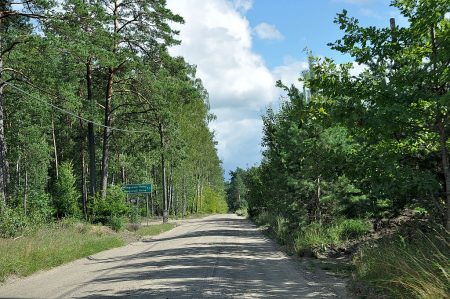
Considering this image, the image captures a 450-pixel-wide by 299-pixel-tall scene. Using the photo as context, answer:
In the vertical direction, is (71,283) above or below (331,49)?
below

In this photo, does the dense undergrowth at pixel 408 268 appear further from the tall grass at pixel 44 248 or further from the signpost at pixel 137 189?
the signpost at pixel 137 189

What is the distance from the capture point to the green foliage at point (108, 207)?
27953 mm

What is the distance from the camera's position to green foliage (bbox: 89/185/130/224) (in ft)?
91.7

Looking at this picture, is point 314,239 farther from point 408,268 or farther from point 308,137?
point 408,268

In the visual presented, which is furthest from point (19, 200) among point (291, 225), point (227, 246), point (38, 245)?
point (291, 225)

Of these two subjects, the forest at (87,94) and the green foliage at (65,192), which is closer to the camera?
the forest at (87,94)

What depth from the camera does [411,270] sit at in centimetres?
756

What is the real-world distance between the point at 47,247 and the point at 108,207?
42.2ft

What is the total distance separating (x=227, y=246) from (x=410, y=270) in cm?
1236

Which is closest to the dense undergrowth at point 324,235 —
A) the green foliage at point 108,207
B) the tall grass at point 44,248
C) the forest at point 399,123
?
the forest at point 399,123

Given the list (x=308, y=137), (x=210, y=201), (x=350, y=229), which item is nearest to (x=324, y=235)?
(x=350, y=229)

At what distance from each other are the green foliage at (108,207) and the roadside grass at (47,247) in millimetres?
3945

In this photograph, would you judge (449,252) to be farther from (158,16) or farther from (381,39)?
(158,16)

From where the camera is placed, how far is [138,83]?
29906 mm
